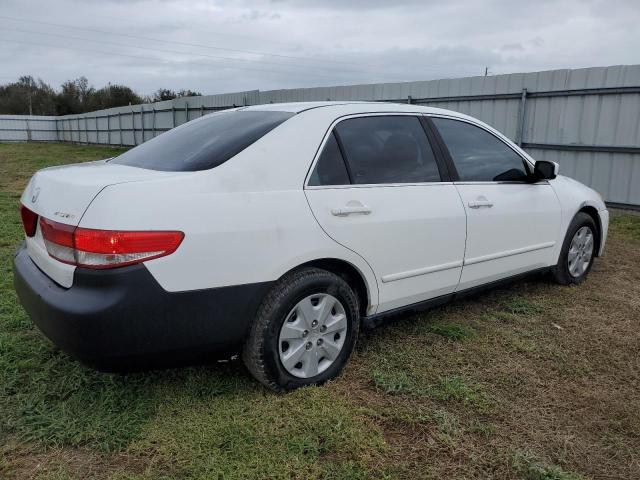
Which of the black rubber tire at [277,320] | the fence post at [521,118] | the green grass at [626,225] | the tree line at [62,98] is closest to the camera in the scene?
the black rubber tire at [277,320]

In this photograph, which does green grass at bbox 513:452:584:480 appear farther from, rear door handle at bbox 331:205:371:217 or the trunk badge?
the trunk badge

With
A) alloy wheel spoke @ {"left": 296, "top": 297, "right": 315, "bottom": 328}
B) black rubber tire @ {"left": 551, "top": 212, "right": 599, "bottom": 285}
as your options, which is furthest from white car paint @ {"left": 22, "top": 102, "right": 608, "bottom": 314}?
black rubber tire @ {"left": 551, "top": 212, "right": 599, "bottom": 285}

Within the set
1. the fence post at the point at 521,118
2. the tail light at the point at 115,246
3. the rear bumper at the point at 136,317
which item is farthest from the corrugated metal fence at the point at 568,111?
the tail light at the point at 115,246

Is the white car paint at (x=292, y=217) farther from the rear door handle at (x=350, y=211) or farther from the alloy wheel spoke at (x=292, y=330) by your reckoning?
the alloy wheel spoke at (x=292, y=330)

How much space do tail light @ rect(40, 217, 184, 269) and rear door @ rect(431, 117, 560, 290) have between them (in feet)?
6.49

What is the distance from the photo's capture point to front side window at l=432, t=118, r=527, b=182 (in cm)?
352

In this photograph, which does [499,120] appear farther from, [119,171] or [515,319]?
[119,171]

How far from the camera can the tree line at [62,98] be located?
170 ft

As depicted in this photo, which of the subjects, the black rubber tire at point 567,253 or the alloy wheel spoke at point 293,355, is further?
the black rubber tire at point 567,253

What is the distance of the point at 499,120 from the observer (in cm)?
959

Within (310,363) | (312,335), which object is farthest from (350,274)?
(310,363)

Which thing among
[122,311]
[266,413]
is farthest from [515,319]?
[122,311]

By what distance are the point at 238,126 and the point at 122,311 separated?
1278mm

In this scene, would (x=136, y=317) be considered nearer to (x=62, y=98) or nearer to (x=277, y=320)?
(x=277, y=320)
